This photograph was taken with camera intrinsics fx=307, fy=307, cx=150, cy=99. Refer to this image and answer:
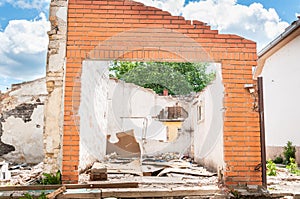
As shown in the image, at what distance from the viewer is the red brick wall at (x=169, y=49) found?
17.8 feet

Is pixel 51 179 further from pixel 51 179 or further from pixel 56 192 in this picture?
pixel 56 192

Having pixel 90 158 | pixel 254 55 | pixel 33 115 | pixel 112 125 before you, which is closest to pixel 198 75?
pixel 112 125

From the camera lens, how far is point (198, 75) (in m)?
27.1

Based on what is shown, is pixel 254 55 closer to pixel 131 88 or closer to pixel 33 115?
pixel 33 115

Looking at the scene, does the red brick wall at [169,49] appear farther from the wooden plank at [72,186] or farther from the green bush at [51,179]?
the wooden plank at [72,186]

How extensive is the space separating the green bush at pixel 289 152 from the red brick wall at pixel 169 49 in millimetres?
5488

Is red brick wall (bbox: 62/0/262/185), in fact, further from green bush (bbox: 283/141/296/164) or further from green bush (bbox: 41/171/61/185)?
green bush (bbox: 283/141/296/164)

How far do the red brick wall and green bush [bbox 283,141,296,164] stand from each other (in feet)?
18.0

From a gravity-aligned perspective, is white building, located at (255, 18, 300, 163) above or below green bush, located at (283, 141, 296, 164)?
above

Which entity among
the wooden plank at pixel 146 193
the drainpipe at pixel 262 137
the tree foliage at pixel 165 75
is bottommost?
the wooden plank at pixel 146 193

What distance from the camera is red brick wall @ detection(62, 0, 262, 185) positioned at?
17.8ft

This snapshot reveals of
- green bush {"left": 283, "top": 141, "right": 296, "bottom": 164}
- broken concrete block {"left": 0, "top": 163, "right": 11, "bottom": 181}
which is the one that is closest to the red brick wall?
broken concrete block {"left": 0, "top": 163, "right": 11, "bottom": 181}

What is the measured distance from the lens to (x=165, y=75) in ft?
80.0

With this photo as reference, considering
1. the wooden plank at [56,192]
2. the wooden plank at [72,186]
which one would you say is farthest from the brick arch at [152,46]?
the wooden plank at [56,192]
